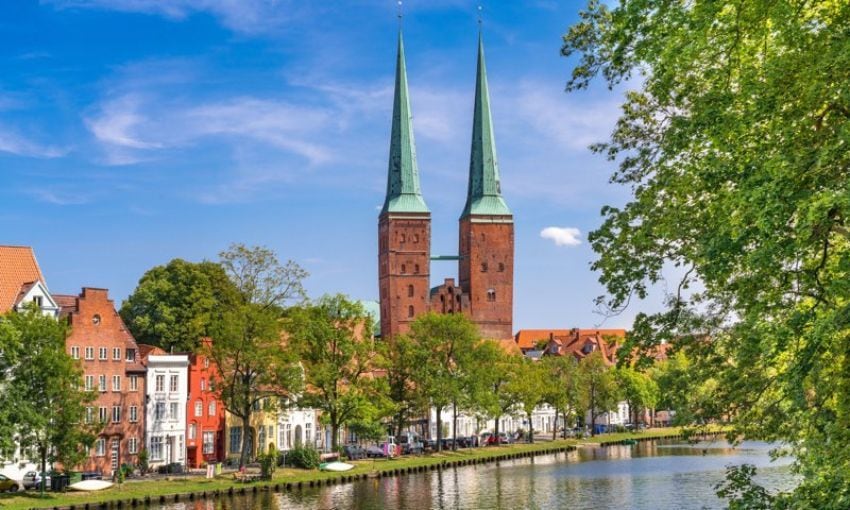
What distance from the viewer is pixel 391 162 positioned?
5802 inches

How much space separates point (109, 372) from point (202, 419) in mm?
9989

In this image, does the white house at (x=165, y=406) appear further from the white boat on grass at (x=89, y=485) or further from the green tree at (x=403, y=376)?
the green tree at (x=403, y=376)

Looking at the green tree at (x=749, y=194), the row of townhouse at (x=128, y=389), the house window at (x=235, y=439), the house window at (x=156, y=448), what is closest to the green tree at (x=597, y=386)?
the house window at (x=235, y=439)

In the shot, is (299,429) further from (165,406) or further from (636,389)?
(636,389)

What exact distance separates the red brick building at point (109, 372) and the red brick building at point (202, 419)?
5065mm

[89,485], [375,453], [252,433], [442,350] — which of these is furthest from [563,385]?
[89,485]

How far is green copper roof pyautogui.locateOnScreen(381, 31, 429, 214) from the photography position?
144250mm

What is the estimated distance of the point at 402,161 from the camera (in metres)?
146

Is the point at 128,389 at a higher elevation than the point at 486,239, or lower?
lower

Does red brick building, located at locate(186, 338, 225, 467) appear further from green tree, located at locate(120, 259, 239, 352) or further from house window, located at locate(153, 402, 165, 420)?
green tree, located at locate(120, 259, 239, 352)

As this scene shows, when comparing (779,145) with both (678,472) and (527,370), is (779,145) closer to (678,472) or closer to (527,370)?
(678,472)

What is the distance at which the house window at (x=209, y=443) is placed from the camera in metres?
74.3

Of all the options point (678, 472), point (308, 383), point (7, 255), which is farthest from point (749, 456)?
point (7, 255)

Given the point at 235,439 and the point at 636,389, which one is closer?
the point at 235,439
